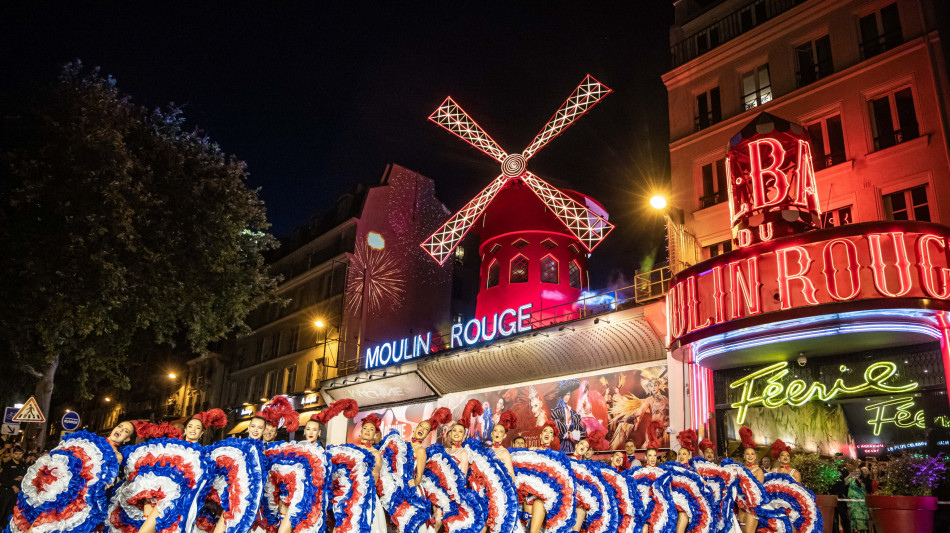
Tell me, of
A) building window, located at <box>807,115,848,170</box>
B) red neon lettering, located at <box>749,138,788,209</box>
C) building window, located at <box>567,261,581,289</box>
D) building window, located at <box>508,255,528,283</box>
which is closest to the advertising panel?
building window, located at <box>508,255,528,283</box>

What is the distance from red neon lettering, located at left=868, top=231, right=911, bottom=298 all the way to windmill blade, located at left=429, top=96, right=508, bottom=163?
50.2 ft

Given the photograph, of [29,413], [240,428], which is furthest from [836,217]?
[240,428]

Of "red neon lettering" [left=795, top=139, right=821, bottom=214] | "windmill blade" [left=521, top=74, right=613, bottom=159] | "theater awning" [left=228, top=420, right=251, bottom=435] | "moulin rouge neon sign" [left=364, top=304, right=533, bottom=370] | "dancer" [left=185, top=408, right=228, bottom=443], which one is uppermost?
"windmill blade" [left=521, top=74, right=613, bottom=159]

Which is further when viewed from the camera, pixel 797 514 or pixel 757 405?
pixel 757 405

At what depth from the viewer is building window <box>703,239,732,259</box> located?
50.9 feet


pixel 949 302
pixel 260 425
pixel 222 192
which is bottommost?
pixel 260 425

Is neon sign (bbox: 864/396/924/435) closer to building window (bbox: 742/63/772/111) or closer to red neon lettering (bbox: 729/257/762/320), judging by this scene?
red neon lettering (bbox: 729/257/762/320)

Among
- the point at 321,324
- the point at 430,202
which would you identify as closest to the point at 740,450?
→ the point at 321,324

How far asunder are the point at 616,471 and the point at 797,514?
9.34 ft

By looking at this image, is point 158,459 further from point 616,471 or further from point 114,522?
point 616,471

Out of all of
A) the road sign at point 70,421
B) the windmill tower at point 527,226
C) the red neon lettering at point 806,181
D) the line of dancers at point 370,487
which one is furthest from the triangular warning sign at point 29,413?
the red neon lettering at point 806,181

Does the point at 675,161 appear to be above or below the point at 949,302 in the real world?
above

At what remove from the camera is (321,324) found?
28.6m

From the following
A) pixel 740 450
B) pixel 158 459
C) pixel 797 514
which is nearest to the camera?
pixel 158 459
